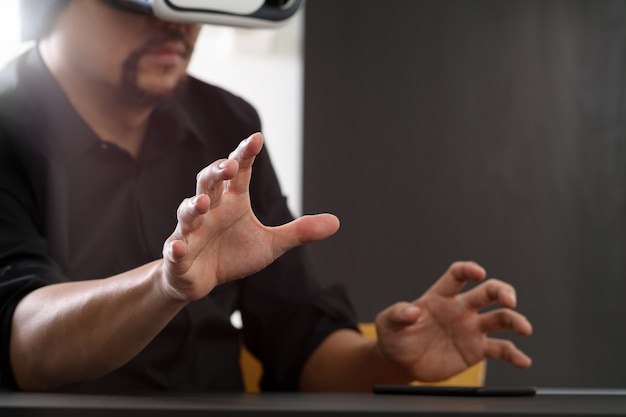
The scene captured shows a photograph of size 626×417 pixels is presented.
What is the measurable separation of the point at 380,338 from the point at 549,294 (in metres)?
1.27

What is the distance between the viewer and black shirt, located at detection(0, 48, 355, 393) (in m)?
1.13

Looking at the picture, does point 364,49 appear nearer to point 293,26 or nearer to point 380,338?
point 293,26

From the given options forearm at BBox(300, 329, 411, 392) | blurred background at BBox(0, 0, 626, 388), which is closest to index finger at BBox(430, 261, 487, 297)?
forearm at BBox(300, 329, 411, 392)

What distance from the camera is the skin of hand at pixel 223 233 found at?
0.65 meters

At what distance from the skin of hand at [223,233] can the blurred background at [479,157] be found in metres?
1.44

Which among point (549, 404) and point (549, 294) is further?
point (549, 294)

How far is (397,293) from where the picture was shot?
7.16 ft

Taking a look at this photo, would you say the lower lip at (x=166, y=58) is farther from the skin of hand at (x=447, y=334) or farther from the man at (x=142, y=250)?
the skin of hand at (x=447, y=334)

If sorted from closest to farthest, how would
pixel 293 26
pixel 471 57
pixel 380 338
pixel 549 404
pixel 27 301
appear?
pixel 549 404, pixel 27 301, pixel 380 338, pixel 293 26, pixel 471 57

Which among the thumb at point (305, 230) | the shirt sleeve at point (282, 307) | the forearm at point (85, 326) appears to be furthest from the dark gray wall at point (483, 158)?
the thumb at point (305, 230)

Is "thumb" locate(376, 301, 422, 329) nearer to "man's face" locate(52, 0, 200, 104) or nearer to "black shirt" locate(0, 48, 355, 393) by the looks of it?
"black shirt" locate(0, 48, 355, 393)

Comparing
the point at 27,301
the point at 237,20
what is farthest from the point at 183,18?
the point at 27,301

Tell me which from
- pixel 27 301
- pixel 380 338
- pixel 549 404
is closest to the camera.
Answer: pixel 549 404

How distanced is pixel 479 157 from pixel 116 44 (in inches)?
48.7
